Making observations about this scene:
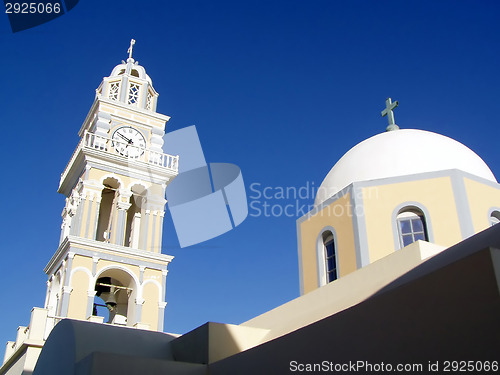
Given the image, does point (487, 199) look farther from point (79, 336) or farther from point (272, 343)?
point (79, 336)

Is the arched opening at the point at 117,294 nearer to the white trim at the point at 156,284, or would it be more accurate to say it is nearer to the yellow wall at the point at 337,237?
the white trim at the point at 156,284

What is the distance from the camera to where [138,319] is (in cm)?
1351

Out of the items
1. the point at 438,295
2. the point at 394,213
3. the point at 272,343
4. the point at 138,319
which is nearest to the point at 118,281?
the point at 138,319

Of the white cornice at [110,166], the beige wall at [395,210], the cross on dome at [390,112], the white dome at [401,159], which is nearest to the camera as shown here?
the beige wall at [395,210]

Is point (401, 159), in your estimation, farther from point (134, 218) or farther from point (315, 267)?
point (134, 218)

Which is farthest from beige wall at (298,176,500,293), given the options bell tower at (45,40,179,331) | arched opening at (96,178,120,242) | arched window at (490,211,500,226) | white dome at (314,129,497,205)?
arched opening at (96,178,120,242)

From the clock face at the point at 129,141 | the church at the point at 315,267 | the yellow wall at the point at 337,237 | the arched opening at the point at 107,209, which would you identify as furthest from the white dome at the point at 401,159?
the clock face at the point at 129,141

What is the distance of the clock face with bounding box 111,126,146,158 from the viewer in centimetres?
1570

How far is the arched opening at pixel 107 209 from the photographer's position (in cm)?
1526

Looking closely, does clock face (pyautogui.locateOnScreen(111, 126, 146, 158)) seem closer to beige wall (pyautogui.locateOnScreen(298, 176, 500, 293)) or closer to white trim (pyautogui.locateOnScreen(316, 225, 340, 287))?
white trim (pyautogui.locateOnScreen(316, 225, 340, 287))

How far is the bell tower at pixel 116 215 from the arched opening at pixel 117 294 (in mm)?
25

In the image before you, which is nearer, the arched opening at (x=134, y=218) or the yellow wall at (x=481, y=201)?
the yellow wall at (x=481, y=201)

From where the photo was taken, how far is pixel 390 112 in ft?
37.5

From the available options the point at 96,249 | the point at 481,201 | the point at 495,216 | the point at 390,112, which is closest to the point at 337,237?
the point at 481,201
